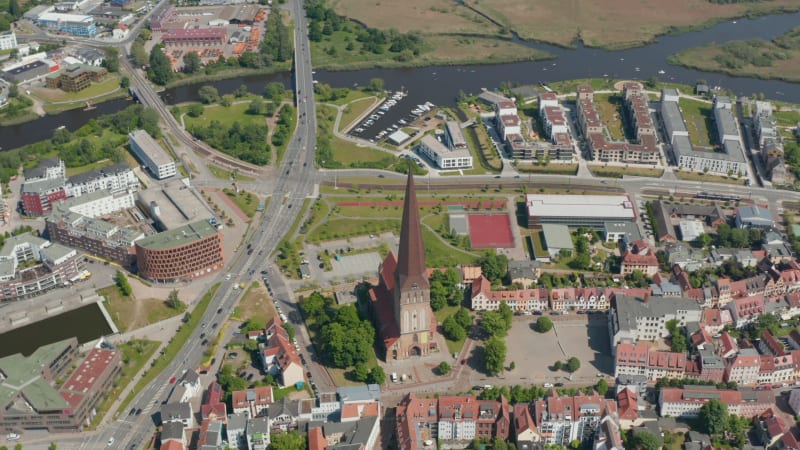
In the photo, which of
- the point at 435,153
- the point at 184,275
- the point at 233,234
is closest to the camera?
the point at 184,275

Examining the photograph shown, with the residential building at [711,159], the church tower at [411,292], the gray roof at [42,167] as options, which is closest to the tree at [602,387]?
the church tower at [411,292]

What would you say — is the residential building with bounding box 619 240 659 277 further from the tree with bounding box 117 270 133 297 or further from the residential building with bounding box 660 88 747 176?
the tree with bounding box 117 270 133 297

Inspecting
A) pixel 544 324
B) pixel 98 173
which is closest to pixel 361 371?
pixel 544 324

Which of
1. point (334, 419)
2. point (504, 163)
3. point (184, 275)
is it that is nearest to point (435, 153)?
point (504, 163)

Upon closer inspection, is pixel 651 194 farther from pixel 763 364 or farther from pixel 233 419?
pixel 233 419

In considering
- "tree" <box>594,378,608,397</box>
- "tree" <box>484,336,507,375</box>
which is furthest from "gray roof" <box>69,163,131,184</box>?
"tree" <box>594,378,608,397</box>

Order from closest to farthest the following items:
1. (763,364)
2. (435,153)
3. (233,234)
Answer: (763,364)
(233,234)
(435,153)

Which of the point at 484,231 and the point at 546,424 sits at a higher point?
the point at 484,231
